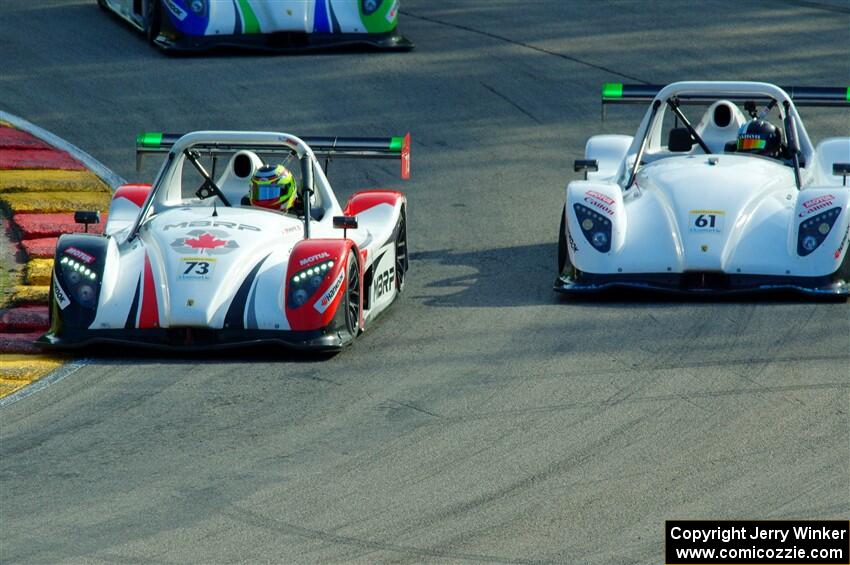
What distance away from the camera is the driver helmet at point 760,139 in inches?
490

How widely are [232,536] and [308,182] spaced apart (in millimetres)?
4314

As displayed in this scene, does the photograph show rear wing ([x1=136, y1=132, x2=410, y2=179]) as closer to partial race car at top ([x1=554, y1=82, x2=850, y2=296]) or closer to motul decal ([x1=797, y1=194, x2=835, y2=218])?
partial race car at top ([x1=554, y1=82, x2=850, y2=296])

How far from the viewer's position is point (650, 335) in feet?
33.7

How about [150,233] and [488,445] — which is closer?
[488,445]

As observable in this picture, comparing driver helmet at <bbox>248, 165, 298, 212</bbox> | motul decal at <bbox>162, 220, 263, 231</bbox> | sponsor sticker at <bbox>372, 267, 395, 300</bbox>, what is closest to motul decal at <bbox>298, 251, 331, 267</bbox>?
motul decal at <bbox>162, 220, 263, 231</bbox>

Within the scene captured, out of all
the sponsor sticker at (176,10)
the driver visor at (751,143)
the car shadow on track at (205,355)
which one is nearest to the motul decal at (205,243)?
the car shadow on track at (205,355)

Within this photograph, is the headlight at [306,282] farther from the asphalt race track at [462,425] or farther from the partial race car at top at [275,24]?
the partial race car at top at [275,24]

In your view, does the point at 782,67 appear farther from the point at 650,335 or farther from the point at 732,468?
the point at 732,468

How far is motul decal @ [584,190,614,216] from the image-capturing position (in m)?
11.3

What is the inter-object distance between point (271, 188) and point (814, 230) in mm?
3569

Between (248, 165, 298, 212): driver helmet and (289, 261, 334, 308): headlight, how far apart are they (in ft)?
4.19

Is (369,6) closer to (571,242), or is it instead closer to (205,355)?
(571,242)

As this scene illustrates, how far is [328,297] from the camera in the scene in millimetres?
9961

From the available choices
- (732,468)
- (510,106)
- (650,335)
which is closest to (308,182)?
(650,335)
